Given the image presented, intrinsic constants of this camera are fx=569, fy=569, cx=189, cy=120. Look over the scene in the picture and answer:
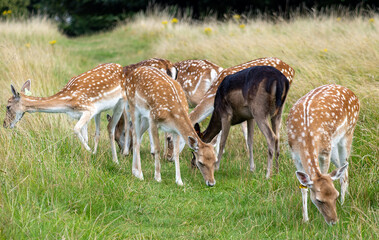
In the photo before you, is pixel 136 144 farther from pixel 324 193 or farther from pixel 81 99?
pixel 324 193

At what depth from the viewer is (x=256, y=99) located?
22.2 feet

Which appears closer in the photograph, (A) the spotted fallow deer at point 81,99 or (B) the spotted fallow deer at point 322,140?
(B) the spotted fallow deer at point 322,140

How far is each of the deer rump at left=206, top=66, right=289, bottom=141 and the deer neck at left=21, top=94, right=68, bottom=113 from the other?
2128mm

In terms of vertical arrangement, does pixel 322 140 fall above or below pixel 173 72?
above

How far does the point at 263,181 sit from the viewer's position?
21.4ft

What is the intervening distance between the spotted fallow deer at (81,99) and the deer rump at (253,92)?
1651mm

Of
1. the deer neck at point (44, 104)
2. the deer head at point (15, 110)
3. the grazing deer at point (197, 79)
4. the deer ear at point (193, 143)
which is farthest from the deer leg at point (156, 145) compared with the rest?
the grazing deer at point (197, 79)

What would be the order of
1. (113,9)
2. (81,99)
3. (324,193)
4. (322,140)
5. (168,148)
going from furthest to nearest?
(113,9), (168,148), (81,99), (322,140), (324,193)

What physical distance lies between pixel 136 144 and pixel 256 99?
1.67 meters

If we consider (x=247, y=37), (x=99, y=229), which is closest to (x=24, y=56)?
(x=247, y=37)

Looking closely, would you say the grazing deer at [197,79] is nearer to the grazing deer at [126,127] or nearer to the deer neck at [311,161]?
the grazing deer at [126,127]

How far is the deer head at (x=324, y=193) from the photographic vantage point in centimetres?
493

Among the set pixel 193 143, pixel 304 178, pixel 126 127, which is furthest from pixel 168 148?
pixel 304 178

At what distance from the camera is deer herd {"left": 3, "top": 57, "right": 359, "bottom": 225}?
17.8ft
